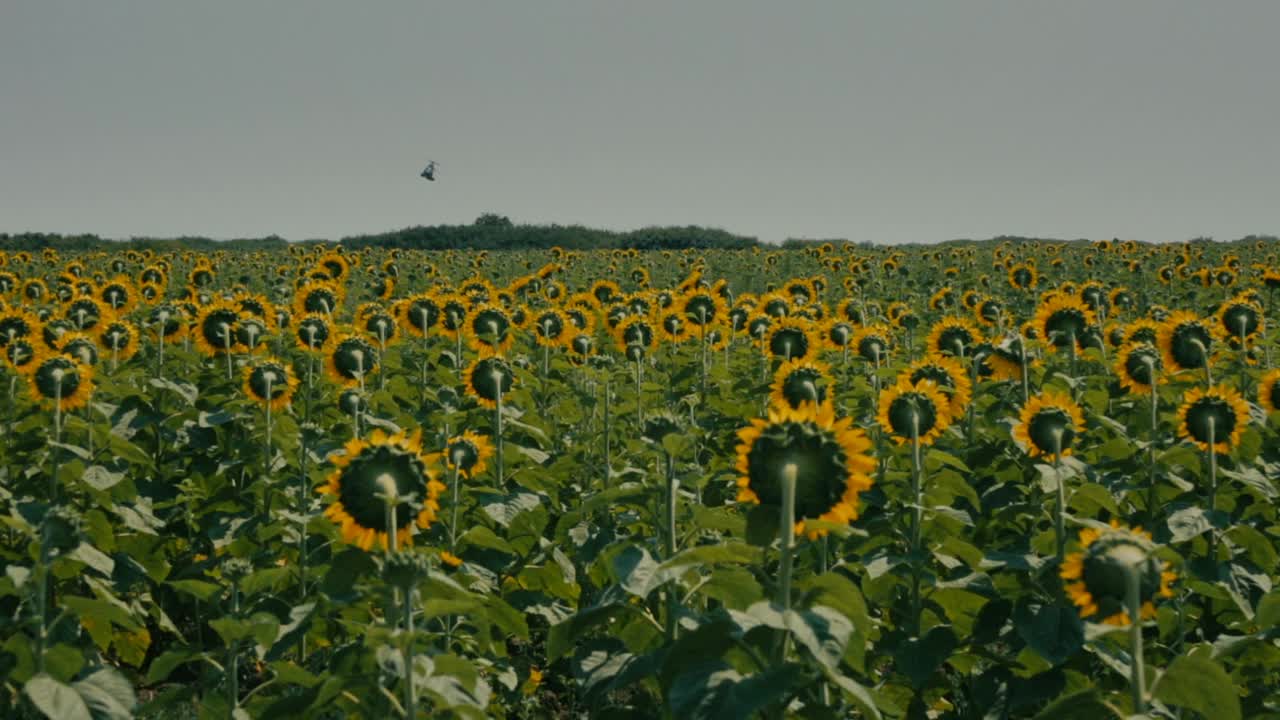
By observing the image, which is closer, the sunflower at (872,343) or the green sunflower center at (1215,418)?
the green sunflower center at (1215,418)

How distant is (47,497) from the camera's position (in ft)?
15.0

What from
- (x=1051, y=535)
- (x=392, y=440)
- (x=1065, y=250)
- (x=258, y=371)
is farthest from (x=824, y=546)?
Answer: (x=1065, y=250)

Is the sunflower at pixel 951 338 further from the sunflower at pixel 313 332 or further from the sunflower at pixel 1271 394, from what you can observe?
the sunflower at pixel 313 332

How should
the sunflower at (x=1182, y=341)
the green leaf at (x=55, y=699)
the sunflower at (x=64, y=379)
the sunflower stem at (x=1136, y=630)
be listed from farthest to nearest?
the sunflower at (x=1182, y=341), the sunflower at (x=64, y=379), the green leaf at (x=55, y=699), the sunflower stem at (x=1136, y=630)

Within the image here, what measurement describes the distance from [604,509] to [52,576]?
8.61 feet

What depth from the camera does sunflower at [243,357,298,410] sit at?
487 centimetres

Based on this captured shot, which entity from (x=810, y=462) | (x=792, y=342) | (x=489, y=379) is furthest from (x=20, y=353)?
(x=810, y=462)

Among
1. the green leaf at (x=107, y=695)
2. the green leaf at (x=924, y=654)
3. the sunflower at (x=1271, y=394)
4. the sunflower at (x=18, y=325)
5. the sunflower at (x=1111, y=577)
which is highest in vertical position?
the sunflower at (x=18, y=325)

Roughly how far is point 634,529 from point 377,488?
6.45ft

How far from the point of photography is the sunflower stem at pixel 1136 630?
207cm

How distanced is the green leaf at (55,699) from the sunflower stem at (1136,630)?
264 centimetres

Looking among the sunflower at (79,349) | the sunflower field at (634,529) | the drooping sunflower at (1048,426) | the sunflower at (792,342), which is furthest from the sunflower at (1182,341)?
the sunflower at (79,349)

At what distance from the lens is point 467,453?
4102mm

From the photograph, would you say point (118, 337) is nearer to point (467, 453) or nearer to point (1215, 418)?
point (467, 453)
